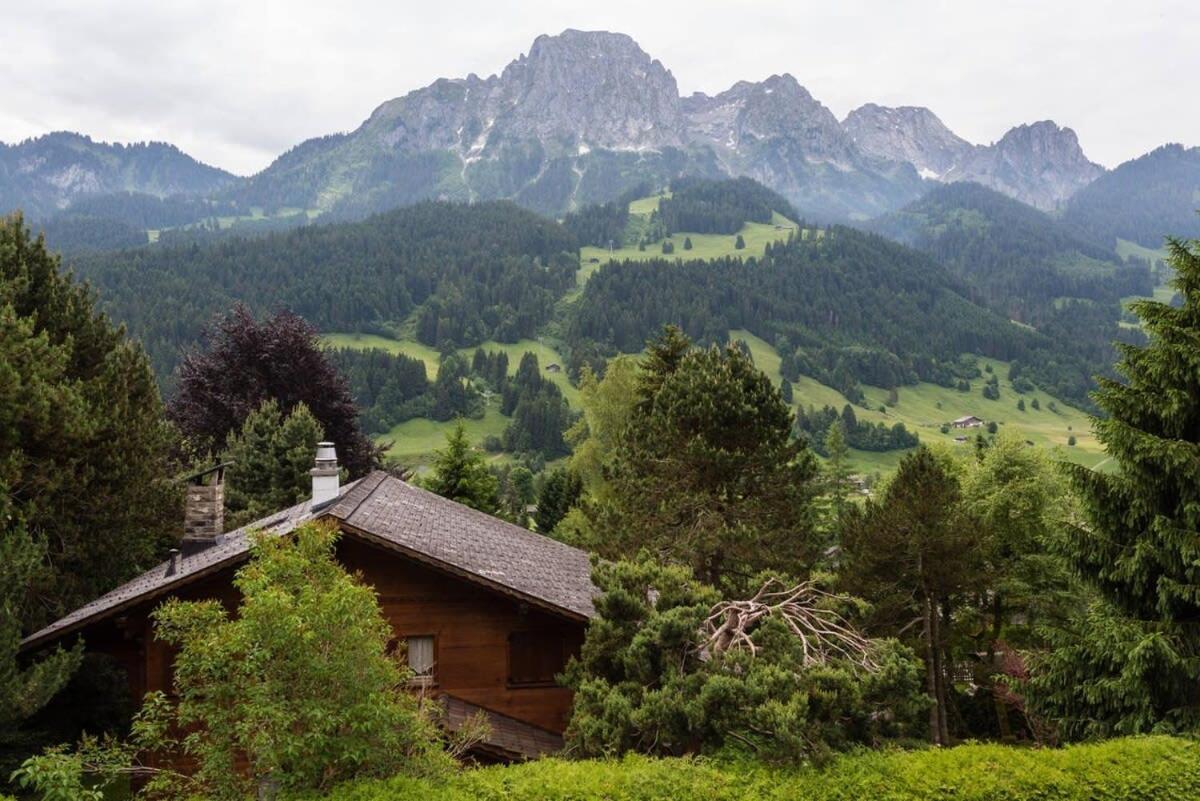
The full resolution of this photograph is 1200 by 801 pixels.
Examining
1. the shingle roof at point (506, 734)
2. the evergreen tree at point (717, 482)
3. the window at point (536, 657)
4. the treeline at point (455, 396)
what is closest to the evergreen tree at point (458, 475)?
the evergreen tree at point (717, 482)

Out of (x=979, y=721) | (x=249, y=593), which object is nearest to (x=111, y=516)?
(x=249, y=593)

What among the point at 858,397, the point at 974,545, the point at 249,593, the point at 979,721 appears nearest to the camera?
the point at 249,593

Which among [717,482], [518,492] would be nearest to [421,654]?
[717,482]

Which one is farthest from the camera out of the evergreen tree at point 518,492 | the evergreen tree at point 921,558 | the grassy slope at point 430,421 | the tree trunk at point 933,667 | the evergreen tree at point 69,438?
the grassy slope at point 430,421

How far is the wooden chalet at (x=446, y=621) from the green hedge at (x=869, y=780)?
5162 millimetres

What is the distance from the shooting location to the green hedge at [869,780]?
993cm

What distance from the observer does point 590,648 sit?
12758 millimetres

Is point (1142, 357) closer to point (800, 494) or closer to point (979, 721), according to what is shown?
point (800, 494)

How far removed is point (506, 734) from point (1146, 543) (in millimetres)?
12106

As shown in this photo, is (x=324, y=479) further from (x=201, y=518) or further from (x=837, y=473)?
(x=837, y=473)

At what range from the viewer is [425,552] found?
16109mm

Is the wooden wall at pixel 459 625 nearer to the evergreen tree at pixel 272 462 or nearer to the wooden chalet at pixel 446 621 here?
the wooden chalet at pixel 446 621

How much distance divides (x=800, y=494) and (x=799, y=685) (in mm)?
15123

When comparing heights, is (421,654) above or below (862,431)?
above
